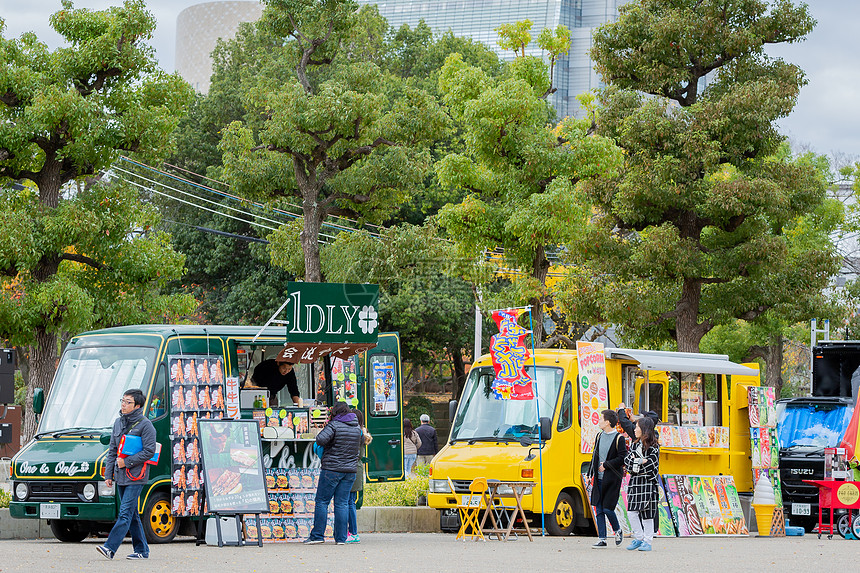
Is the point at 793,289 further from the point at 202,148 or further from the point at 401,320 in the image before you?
the point at 202,148

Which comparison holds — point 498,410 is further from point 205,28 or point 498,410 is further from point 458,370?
point 205,28

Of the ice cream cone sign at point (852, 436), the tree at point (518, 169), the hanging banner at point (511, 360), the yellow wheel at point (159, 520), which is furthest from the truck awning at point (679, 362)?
the yellow wheel at point (159, 520)

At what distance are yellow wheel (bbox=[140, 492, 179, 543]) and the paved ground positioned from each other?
21cm

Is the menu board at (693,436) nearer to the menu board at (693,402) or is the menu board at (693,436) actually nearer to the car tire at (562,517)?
the menu board at (693,402)

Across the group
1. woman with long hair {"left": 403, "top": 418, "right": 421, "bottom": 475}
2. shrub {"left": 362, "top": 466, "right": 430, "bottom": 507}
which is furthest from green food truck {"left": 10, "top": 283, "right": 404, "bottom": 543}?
woman with long hair {"left": 403, "top": 418, "right": 421, "bottom": 475}

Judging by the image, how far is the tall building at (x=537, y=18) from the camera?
12706 centimetres

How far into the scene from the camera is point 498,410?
16.9 metres

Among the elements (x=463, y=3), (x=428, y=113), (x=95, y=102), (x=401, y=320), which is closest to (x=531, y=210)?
(x=428, y=113)

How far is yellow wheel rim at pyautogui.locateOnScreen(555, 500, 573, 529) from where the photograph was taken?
16.3m

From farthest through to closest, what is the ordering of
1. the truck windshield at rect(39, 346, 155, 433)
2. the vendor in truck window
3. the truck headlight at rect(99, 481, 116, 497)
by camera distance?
the vendor in truck window → the truck windshield at rect(39, 346, 155, 433) → the truck headlight at rect(99, 481, 116, 497)

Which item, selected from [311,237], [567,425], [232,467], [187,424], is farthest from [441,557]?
[311,237]

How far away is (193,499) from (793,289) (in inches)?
668

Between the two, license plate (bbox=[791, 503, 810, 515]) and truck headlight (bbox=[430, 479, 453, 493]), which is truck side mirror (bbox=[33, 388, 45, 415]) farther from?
license plate (bbox=[791, 503, 810, 515])

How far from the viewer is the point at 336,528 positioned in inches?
554
